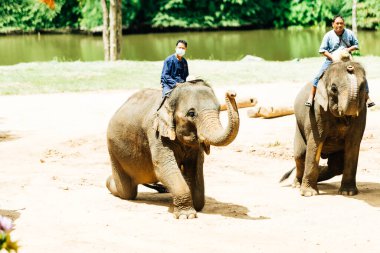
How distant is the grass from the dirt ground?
4583 mm

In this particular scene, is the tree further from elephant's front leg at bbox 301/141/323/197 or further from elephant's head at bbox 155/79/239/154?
elephant's head at bbox 155/79/239/154

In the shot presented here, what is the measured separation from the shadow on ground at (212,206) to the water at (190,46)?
74.4ft

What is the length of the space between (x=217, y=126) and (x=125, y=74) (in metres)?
15.6

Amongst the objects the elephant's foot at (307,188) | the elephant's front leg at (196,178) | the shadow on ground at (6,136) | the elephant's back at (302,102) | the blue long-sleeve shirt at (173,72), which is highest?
the blue long-sleeve shirt at (173,72)

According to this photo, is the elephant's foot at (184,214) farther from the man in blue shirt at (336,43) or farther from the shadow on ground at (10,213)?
the man in blue shirt at (336,43)

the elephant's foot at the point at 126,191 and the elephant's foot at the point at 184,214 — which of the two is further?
the elephant's foot at the point at 126,191

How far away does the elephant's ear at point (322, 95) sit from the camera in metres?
10.4

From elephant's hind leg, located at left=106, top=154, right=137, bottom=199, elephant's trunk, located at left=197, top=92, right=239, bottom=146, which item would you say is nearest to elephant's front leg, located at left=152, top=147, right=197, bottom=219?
elephant's trunk, located at left=197, top=92, right=239, bottom=146

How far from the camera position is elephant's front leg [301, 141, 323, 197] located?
1092cm

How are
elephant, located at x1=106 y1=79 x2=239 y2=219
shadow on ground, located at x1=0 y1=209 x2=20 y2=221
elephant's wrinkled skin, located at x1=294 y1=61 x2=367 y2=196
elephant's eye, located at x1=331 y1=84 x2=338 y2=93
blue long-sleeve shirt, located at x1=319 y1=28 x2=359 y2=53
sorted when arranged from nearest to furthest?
shadow on ground, located at x1=0 y1=209 x2=20 y2=221
elephant, located at x1=106 y1=79 x2=239 y2=219
elephant's wrinkled skin, located at x1=294 y1=61 x2=367 y2=196
elephant's eye, located at x1=331 y1=84 x2=338 y2=93
blue long-sleeve shirt, located at x1=319 y1=28 x2=359 y2=53

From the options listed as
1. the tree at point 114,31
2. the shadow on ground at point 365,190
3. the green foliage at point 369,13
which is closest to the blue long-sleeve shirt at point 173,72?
the shadow on ground at point 365,190

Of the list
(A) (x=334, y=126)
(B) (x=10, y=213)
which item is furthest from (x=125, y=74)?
(B) (x=10, y=213)

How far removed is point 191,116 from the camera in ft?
29.7

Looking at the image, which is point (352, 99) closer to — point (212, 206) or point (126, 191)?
point (212, 206)
